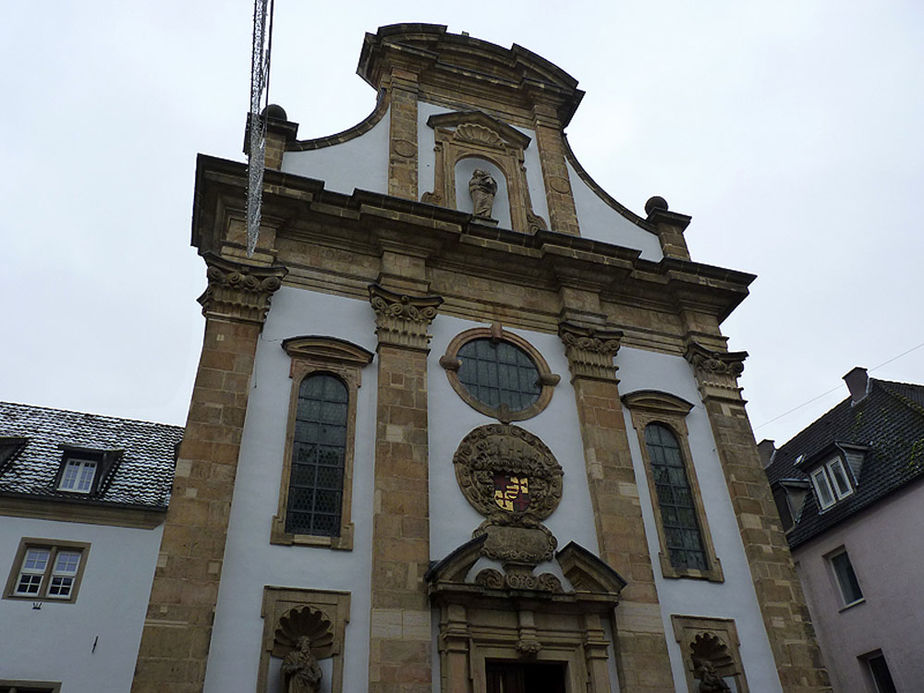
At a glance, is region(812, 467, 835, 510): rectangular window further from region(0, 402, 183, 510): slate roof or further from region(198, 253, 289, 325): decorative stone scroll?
region(0, 402, 183, 510): slate roof

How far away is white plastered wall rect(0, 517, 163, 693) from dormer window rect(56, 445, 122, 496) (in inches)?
38.9

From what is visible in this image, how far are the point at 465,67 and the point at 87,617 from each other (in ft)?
46.5

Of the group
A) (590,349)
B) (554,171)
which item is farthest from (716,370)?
(554,171)

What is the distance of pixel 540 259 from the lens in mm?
14891

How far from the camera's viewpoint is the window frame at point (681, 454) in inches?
490

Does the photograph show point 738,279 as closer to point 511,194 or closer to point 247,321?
point 511,194

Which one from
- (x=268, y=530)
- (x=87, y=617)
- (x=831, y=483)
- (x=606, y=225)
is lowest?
(x=268, y=530)

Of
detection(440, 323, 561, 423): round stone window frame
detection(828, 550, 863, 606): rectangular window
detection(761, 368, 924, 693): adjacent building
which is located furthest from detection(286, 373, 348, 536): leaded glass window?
detection(828, 550, 863, 606): rectangular window

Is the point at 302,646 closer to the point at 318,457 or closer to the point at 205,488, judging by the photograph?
the point at 205,488

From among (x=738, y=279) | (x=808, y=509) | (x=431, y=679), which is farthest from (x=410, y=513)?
(x=808, y=509)

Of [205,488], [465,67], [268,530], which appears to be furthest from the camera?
[465,67]

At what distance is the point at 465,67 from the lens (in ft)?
58.6

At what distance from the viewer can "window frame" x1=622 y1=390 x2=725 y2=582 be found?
1245 cm

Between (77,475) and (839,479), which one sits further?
(839,479)
